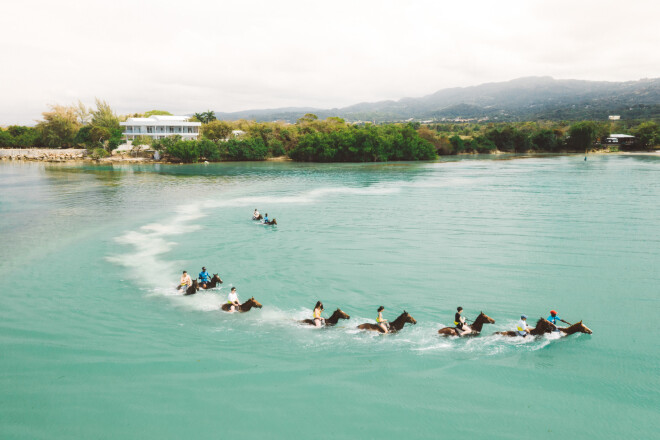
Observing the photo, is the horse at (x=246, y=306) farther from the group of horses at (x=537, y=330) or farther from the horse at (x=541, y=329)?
the horse at (x=541, y=329)

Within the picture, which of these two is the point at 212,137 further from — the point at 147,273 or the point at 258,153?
the point at 147,273

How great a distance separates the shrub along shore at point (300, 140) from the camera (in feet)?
369

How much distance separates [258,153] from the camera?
382 ft

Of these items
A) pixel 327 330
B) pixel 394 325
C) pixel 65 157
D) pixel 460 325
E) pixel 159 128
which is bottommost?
pixel 327 330

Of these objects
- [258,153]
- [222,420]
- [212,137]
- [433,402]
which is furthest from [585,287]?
[212,137]

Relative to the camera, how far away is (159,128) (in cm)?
12131

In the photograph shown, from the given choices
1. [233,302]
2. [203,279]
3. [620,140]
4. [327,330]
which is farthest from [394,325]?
[620,140]

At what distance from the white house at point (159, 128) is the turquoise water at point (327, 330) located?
85.5 meters

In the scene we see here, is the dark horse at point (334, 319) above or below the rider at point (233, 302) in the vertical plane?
below

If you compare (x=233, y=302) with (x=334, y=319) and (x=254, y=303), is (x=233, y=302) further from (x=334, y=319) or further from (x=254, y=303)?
(x=334, y=319)

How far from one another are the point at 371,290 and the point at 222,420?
1101 cm

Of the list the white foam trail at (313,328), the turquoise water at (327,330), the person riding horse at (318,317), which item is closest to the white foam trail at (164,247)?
the white foam trail at (313,328)

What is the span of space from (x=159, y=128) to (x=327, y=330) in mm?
120840

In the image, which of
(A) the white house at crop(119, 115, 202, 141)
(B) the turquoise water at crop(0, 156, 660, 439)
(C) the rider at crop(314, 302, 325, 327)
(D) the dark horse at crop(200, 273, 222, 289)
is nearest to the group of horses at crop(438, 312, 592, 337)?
(B) the turquoise water at crop(0, 156, 660, 439)
